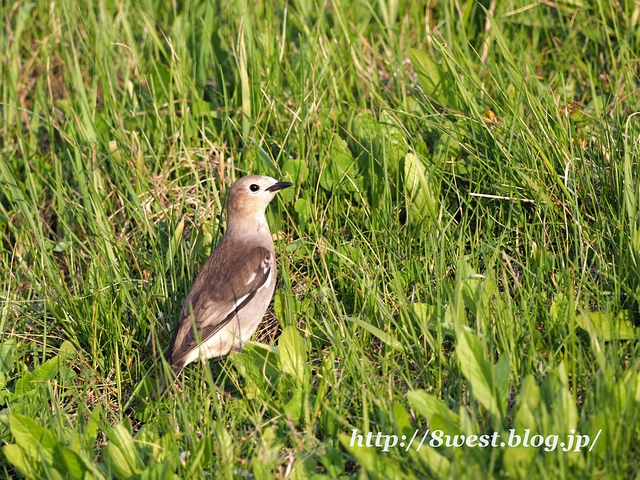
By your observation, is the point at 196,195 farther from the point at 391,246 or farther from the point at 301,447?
the point at 301,447

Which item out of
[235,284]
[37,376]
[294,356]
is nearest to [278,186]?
[235,284]

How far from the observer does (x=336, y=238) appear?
565 centimetres

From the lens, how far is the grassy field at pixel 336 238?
4.04 metres

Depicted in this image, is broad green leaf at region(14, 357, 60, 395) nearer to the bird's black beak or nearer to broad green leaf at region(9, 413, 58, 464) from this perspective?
broad green leaf at region(9, 413, 58, 464)

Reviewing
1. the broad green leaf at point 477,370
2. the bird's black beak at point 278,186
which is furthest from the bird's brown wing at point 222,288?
the broad green leaf at point 477,370

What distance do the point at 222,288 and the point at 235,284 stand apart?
0.31ft

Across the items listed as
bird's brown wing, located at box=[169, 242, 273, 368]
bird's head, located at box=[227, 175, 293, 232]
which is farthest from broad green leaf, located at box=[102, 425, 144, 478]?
bird's head, located at box=[227, 175, 293, 232]

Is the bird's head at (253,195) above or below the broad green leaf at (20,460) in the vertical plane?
above

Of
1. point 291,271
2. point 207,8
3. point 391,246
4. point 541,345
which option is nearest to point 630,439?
point 541,345

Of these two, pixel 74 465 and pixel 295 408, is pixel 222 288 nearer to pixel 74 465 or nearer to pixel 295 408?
pixel 295 408

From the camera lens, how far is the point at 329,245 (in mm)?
5559

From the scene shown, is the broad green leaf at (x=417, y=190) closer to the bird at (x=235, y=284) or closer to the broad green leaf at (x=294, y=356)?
the bird at (x=235, y=284)

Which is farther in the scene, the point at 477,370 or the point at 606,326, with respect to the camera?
the point at 606,326

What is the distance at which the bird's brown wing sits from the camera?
539cm
